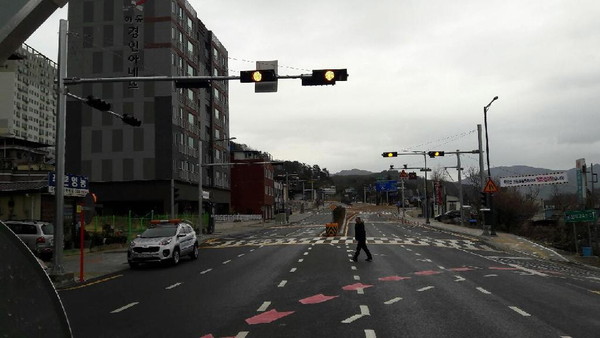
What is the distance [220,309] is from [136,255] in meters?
9.60

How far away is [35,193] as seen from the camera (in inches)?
1480

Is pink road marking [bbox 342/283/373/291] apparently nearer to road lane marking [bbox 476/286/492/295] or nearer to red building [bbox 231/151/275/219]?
road lane marking [bbox 476/286/492/295]

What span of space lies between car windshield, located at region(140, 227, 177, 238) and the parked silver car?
3965mm

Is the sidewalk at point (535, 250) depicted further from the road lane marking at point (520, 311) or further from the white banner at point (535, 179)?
the white banner at point (535, 179)

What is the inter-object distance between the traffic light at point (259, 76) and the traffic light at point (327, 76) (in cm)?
103

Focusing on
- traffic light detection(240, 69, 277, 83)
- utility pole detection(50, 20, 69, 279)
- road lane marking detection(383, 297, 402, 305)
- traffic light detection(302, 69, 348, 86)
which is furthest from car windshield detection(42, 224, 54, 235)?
road lane marking detection(383, 297, 402, 305)

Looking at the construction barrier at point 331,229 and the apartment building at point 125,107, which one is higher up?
the apartment building at point 125,107

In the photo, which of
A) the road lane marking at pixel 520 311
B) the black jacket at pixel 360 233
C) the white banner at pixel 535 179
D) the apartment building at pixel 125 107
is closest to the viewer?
the road lane marking at pixel 520 311

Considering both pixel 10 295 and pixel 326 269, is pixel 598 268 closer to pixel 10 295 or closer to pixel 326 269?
pixel 326 269

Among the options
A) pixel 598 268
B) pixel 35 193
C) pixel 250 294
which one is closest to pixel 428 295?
pixel 250 294

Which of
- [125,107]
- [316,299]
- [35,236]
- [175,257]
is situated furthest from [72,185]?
[125,107]

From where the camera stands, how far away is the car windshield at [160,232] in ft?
64.2

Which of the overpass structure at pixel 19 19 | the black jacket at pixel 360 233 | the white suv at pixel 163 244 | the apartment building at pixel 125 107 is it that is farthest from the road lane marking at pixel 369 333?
the apartment building at pixel 125 107

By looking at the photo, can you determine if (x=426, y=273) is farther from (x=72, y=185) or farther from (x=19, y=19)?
(x=19, y=19)
